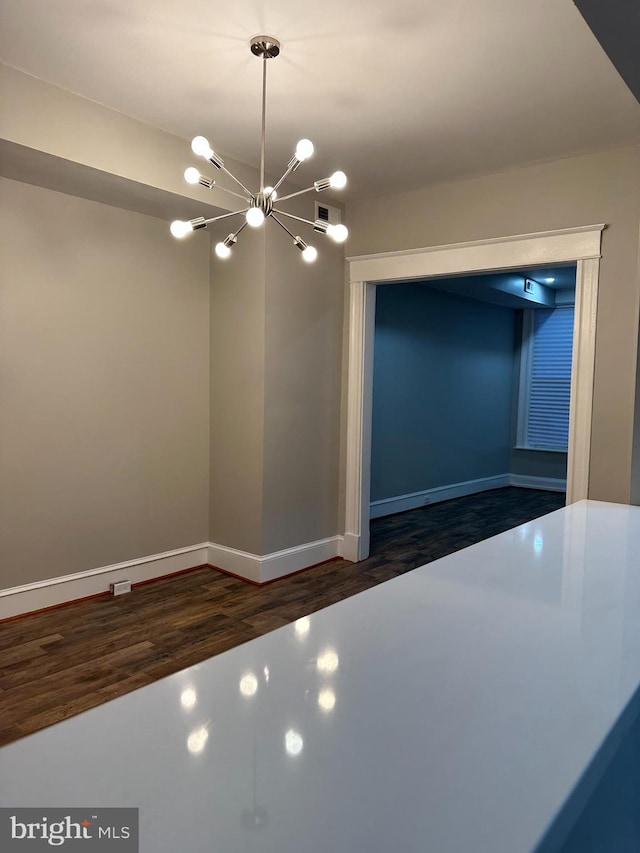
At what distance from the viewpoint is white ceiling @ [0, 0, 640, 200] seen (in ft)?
7.76

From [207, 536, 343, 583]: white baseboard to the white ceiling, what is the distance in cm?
266

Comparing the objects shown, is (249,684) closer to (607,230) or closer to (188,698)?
(188,698)

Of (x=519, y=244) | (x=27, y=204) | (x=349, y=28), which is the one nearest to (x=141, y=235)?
(x=27, y=204)

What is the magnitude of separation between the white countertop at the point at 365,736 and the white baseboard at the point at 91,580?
303 cm

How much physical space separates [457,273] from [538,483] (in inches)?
194

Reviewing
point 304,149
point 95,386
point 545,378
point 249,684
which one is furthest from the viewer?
point 545,378

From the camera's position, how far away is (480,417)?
7.80m

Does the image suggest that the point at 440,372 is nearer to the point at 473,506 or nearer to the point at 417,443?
the point at 417,443

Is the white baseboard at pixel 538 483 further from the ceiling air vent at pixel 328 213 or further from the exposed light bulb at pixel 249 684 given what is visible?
the exposed light bulb at pixel 249 684

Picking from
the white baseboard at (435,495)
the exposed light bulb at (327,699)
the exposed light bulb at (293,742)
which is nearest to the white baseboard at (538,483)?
the white baseboard at (435,495)

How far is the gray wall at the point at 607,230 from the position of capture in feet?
11.4

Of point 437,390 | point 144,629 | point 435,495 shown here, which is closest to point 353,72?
point 144,629

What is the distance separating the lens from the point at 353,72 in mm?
2783

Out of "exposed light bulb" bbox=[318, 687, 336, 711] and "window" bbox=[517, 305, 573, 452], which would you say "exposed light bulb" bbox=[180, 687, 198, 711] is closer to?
"exposed light bulb" bbox=[318, 687, 336, 711]
